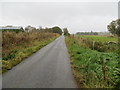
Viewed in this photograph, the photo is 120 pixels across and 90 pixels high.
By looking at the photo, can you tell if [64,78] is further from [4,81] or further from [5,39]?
[5,39]

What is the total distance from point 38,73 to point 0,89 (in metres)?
2.07

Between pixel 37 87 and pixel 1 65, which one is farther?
pixel 1 65

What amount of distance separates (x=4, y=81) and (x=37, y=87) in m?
1.69

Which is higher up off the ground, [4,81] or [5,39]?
[5,39]

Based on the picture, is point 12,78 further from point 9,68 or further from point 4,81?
point 9,68

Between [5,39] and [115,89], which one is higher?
[5,39]

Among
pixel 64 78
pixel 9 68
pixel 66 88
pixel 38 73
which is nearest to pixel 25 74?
pixel 38 73

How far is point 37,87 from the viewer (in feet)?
15.1

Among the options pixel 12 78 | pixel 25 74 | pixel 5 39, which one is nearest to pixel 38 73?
pixel 25 74

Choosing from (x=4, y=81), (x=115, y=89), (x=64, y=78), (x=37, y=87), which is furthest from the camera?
(x=64, y=78)

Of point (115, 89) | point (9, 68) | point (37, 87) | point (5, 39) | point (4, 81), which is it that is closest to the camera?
point (115, 89)

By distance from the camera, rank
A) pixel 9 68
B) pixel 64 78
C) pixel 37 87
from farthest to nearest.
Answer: pixel 9 68, pixel 64 78, pixel 37 87

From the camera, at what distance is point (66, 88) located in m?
4.56

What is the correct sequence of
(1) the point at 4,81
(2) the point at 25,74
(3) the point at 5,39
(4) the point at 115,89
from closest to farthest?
(4) the point at 115,89 → (1) the point at 4,81 → (2) the point at 25,74 → (3) the point at 5,39
